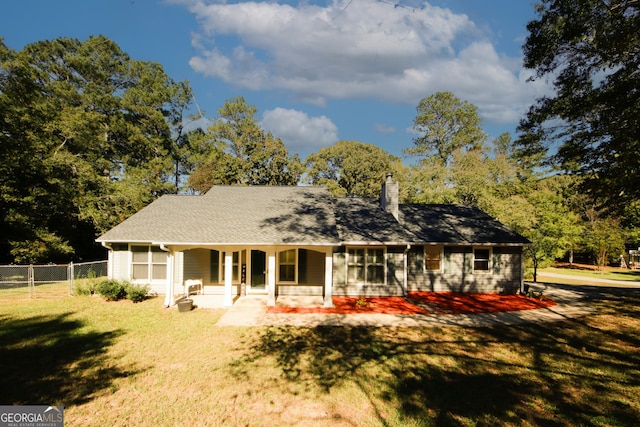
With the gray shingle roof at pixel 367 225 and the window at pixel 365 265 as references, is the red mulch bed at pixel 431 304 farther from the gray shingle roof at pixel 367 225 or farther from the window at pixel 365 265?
the gray shingle roof at pixel 367 225

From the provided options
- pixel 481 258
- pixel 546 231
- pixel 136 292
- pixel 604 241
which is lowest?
pixel 136 292

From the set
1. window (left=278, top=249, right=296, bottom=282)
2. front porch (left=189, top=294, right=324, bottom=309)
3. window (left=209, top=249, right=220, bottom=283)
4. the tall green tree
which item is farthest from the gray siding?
the tall green tree

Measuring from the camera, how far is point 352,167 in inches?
1569

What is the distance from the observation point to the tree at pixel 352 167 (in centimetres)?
3978

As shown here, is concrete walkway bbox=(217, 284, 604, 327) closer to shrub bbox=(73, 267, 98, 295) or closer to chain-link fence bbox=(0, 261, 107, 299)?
shrub bbox=(73, 267, 98, 295)

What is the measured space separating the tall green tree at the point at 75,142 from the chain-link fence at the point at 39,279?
15.6 feet

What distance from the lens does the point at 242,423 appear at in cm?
522

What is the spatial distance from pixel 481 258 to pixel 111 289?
18493 millimetres

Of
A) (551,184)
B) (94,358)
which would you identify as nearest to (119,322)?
(94,358)

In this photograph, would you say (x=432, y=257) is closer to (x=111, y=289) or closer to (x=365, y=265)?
(x=365, y=265)

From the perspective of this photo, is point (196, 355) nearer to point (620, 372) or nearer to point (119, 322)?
point (119, 322)

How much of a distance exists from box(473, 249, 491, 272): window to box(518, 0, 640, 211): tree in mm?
5382

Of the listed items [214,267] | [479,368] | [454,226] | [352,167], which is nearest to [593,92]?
[454,226]

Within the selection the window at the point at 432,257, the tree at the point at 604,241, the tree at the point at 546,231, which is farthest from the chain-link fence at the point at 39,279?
the tree at the point at 604,241
